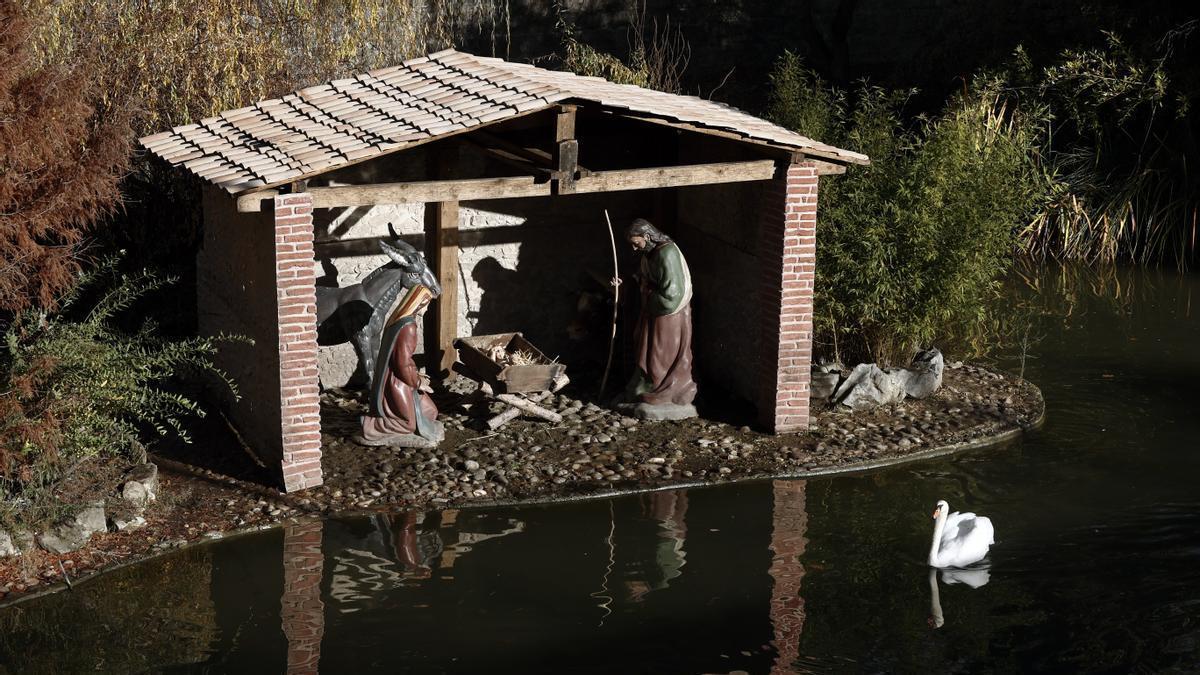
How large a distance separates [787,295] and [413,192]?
11.2 feet

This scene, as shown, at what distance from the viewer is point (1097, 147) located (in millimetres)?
19812

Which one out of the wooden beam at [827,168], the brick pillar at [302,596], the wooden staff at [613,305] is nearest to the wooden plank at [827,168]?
the wooden beam at [827,168]

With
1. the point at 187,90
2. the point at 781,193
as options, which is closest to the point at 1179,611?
the point at 781,193

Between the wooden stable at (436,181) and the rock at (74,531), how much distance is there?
145 centimetres

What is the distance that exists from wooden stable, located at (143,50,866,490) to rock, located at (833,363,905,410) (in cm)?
79

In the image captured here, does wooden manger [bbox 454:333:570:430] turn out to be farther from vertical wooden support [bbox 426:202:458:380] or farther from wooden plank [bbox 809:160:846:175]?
wooden plank [bbox 809:160:846:175]

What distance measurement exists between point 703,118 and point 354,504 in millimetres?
4145

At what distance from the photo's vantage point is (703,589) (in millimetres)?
9781

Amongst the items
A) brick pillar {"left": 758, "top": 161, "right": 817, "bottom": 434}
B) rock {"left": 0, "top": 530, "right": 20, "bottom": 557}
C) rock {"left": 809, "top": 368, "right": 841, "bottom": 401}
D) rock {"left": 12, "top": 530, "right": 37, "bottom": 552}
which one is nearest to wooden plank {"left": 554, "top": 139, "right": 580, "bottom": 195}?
brick pillar {"left": 758, "top": 161, "right": 817, "bottom": 434}

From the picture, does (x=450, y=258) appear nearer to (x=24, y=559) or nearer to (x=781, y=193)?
(x=781, y=193)

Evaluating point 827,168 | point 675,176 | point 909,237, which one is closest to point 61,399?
point 675,176

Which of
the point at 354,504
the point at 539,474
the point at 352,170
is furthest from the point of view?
the point at 352,170

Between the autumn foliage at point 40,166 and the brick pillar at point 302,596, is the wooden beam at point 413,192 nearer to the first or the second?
the autumn foliage at point 40,166

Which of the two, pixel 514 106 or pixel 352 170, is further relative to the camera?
pixel 352 170
